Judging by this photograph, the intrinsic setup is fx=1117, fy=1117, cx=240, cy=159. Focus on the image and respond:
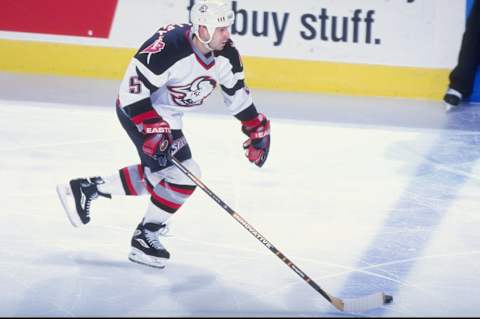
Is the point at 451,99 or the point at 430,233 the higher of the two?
the point at 430,233

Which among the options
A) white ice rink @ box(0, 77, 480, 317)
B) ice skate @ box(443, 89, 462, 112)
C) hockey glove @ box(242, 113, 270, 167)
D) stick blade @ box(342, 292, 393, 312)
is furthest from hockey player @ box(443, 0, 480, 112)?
stick blade @ box(342, 292, 393, 312)

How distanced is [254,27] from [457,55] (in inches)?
51.2

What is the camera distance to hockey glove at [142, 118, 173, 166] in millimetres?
3963

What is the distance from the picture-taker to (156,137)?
3.96 m

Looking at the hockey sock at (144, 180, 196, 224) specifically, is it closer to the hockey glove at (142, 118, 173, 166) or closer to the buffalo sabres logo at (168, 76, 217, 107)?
the hockey glove at (142, 118, 173, 166)

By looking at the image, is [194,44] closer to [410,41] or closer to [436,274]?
[436,274]

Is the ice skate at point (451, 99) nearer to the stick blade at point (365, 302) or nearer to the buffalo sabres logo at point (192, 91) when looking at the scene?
the buffalo sabres logo at point (192, 91)

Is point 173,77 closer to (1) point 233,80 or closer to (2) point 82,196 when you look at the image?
(1) point 233,80

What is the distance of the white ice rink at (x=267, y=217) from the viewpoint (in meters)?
3.89

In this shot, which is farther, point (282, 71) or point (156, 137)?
point (282, 71)

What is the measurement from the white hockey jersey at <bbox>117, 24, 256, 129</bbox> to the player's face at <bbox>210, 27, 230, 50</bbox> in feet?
0.24

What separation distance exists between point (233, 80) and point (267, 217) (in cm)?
84

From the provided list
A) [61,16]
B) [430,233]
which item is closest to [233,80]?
[430,233]

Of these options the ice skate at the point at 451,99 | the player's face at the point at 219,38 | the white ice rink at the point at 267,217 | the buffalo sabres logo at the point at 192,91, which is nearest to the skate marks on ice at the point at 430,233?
the white ice rink at the point at 267,217
